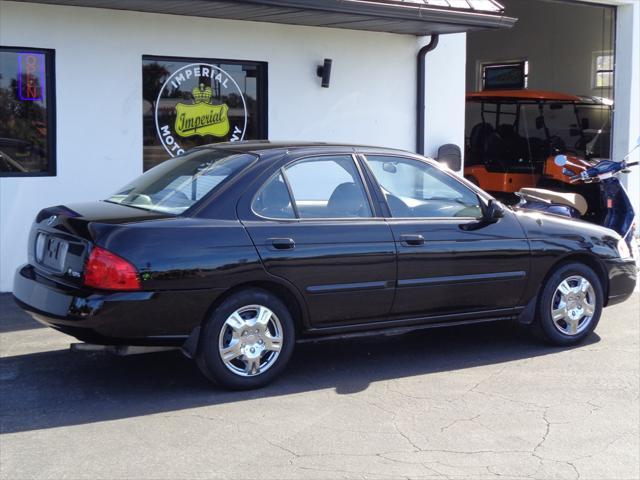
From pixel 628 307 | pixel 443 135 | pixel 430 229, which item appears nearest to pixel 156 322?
pixel 430 229

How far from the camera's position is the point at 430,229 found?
6.53 m

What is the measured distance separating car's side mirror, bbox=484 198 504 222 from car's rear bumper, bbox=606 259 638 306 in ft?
3.91

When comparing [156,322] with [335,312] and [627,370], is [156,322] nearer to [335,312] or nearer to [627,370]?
[335,312]

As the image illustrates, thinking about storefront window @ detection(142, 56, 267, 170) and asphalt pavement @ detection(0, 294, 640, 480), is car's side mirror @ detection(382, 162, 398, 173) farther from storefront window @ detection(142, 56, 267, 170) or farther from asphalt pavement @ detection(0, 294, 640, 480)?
storefront window @ detection(142, 56, 267, 170)

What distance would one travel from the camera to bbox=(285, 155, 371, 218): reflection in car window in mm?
6180

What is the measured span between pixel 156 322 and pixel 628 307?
5496 mm

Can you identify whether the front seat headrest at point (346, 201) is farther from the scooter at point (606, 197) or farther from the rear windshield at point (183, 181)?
the scooter at point (606, 197)

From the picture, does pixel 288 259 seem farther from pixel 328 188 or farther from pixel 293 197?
pixel 328 188

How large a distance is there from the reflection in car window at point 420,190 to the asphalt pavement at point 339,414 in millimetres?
1150

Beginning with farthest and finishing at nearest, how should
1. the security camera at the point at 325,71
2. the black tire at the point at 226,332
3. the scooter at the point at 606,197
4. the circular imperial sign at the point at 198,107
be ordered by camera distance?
the security camera at the point at 325,71 < the circular imperial sign at the point at 198,107 < the scooter at the point at 606,197 < the black tire at the point at 226,332

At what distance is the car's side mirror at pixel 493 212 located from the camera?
682 centimetres

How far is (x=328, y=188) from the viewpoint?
633 centimetres

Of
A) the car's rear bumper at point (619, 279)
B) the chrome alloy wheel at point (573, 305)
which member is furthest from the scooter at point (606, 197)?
the chrome alloy wheel at point (573, 305)

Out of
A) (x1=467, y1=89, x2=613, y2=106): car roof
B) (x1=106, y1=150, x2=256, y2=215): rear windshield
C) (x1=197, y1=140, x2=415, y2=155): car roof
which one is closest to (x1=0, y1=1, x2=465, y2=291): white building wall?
(x1=106, y1=150, x2=256, y2=215): rear windshield
